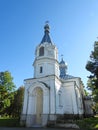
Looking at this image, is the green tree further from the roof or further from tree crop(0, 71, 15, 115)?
the roof

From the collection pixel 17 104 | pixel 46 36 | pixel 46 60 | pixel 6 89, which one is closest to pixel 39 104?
pixel 46 60

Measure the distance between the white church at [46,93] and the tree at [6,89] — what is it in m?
12.9

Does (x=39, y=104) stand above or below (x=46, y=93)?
below

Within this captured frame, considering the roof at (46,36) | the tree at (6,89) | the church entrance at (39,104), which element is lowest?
the church entrance at (39,104)

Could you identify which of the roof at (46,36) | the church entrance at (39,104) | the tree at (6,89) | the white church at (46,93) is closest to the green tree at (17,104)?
the tree at (6,89)

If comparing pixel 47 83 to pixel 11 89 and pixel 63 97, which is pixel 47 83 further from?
pixel 11 89

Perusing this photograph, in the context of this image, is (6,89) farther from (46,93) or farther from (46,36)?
(46,93)

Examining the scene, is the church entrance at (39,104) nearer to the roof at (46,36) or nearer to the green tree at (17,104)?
the roof at (46,36)

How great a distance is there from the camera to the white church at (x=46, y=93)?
17984 mm

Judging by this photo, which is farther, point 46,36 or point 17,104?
point 17,104

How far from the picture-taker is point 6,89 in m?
32.0

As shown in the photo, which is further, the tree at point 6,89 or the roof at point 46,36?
the tree at point 6,89

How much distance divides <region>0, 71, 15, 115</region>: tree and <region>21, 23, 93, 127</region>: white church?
12906 mm

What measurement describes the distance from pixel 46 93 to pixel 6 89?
16.6 metres
